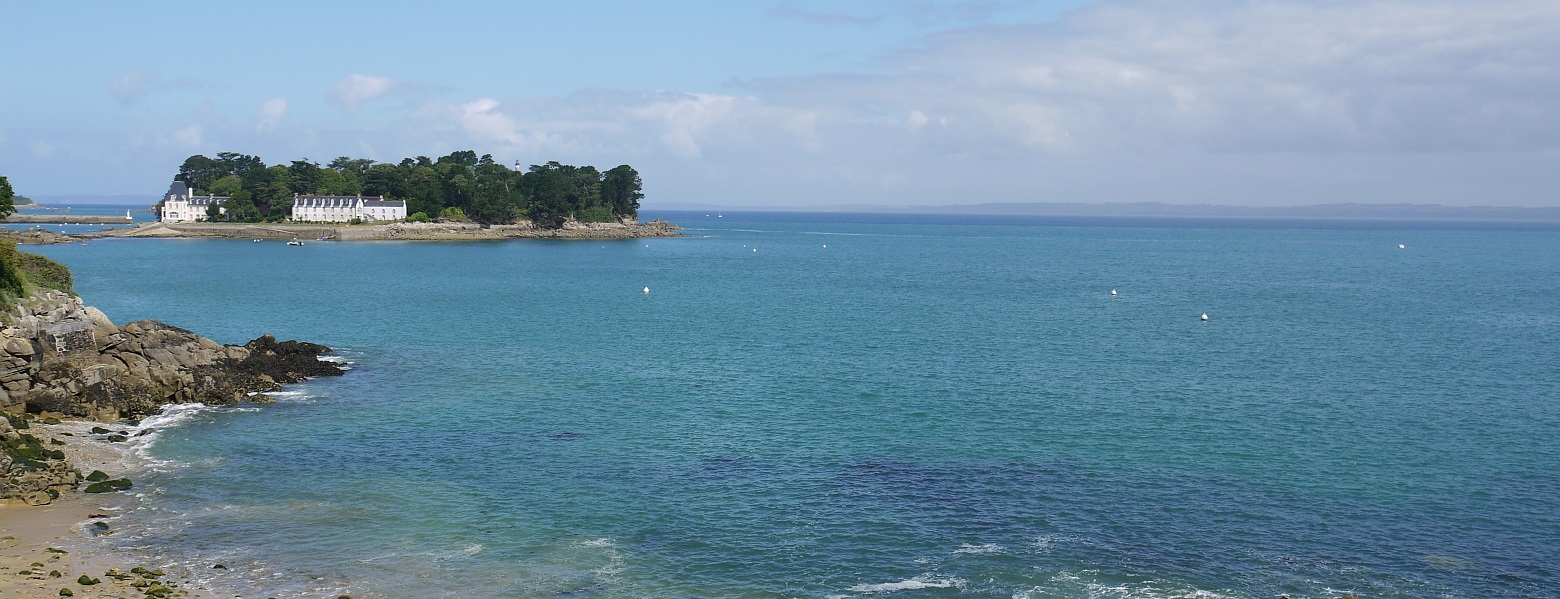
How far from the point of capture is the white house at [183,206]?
169 meters

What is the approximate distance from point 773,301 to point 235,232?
110454 mm

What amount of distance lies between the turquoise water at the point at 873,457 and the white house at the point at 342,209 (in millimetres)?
101816

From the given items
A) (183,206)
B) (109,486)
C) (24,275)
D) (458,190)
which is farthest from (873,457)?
(183,206)

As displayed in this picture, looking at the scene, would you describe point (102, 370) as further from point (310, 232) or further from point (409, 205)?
point (409, 205)

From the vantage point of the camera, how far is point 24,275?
43.2 metres

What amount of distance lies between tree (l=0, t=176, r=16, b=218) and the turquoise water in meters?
9.01

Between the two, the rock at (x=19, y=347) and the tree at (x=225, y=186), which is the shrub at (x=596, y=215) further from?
the rock at (x=19, y=347)

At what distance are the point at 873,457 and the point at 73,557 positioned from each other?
19.3 meters

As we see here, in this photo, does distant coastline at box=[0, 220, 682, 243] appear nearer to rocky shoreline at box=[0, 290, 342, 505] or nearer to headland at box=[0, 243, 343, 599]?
headland at box=[0, 243, 343, 599]

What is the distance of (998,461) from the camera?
100ft

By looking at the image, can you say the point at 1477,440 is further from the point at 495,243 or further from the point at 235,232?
the point at 235,232

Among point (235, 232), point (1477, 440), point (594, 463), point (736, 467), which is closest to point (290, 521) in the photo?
point (594, 463)

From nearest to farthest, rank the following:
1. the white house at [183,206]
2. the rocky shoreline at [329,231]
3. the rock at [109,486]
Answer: the rock at [109,486] < the rocky shoreline at [329,231] < the white house at [183,206]

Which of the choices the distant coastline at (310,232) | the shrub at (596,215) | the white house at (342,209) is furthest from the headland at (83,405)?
the shrub at (596,215)
